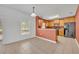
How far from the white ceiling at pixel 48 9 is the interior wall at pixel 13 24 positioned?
9cm

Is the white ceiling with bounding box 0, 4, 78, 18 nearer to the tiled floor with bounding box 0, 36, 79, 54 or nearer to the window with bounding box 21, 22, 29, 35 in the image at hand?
the window with bounding box 21, 22, 29, 35

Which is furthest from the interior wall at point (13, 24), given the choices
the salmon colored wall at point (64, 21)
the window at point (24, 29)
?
the salmon colored wall at point (64, 21)

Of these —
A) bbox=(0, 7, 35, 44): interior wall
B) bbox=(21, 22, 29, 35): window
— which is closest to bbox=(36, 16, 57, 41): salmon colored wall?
bbox=(0, 7, 35, 44): interior wall

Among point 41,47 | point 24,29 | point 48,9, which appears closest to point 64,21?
point 48,9

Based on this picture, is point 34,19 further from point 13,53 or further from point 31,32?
point 13,53

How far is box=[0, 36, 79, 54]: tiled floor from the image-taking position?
2.21 metres

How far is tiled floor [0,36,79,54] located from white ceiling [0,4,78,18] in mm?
508

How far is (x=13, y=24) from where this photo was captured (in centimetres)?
230

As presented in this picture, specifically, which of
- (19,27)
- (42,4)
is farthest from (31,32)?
(42,4)

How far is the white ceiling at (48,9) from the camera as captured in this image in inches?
86.8

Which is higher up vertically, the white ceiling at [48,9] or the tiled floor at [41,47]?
the white ceiling at [48,9]

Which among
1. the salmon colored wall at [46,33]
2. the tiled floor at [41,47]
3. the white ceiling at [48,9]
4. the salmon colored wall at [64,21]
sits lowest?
the tiled floor at [41,47]

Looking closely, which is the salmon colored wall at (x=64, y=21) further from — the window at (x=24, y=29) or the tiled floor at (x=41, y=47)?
the window at (x=24, y=29)
